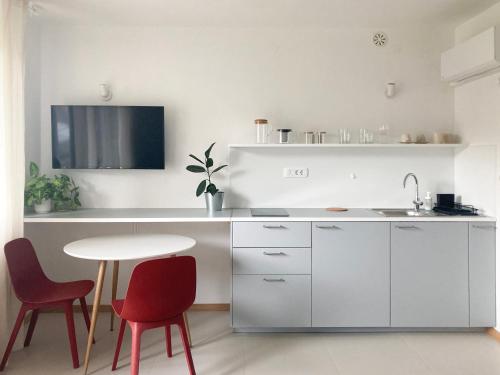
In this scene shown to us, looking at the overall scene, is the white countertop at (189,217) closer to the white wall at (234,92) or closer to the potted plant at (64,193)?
the potted plant at (64,193)

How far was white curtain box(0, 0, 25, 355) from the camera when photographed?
278 cm

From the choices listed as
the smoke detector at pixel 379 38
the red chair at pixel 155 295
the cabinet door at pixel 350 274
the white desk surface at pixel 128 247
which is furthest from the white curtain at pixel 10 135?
the smoke detector at pixel 379 38

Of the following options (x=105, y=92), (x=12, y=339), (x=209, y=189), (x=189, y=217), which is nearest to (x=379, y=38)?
(x=209, y=189)

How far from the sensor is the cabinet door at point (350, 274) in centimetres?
322

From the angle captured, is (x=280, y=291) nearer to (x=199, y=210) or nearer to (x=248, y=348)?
(x=248, y=348)

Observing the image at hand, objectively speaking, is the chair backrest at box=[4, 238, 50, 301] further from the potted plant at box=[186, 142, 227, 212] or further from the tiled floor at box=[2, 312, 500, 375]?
the potted plant at box=[186, 142, 227, 212]

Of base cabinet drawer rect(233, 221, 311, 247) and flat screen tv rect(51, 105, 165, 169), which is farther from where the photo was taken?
flat screen tv rect(51, 105, 165, 169)

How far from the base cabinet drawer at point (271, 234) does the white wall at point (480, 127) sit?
142 cm

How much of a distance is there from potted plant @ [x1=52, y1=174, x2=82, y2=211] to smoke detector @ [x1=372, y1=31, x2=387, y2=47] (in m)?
2.90

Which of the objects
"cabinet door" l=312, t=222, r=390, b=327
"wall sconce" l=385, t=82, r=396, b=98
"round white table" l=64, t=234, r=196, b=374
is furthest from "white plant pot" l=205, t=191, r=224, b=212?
"wall sconce" l=385, t=82, r=396, b=98

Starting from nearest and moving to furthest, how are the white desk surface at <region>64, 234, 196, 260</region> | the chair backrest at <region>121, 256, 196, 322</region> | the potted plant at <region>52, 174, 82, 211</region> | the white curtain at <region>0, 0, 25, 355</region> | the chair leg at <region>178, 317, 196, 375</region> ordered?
1. the chair backrest at <region>121, 256, 196, 322</region>
2. the chair leg at <region>178, 317, 196, 375</region>
3. the white desk surface at <region>64, 234, 196, 260</region>
4. the white curtain at <region>0, 0, 25, 355</region>
5. the potted plant at <region>52, 174, 82, 211</region>

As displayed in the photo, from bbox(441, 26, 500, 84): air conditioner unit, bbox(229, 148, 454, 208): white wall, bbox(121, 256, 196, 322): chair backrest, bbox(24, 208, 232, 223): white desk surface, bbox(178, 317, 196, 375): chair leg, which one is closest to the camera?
bbox(121, 256, 196, 322): chair backrest

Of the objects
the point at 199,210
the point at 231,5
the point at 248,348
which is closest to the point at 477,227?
Answer: the point at 248,348

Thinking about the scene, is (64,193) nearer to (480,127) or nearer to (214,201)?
(214,201)
